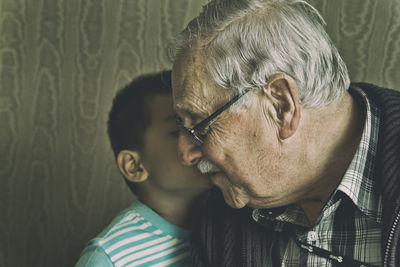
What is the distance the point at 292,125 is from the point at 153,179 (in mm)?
628

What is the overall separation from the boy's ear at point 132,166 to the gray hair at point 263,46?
541 mm

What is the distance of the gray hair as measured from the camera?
3.84 feet

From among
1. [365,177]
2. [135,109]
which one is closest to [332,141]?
[365,177]

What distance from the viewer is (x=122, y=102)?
65.6 inches

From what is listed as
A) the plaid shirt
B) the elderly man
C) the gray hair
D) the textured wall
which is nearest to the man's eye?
the elderly man

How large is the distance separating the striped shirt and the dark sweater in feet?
0.31

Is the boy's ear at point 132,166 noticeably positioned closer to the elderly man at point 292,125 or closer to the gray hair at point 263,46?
the elderly man at point 292,125

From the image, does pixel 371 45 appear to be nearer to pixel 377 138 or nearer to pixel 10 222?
pixel 377 138

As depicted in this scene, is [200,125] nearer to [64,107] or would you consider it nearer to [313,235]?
[313,235]

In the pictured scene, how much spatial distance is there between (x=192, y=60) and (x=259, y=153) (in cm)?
29

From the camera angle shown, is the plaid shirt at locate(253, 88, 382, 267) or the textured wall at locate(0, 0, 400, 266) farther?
the textured wall at locate(0, 0, 400, 266)

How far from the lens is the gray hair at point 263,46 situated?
1.17 m

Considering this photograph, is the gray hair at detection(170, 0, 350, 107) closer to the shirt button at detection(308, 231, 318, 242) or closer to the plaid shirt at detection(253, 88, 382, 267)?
the plaid shirt at detection(253, 88, 382, 267)

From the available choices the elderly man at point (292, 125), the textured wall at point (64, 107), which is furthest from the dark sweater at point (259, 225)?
the textured wall at point (64, 107)
